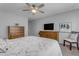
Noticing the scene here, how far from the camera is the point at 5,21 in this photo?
1513 mm

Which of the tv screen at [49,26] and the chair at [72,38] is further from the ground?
the tv screen at [49,26]

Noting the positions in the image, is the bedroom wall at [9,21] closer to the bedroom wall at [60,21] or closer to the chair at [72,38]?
the bedroom wall at [60,21]

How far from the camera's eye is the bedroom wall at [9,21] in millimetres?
1489

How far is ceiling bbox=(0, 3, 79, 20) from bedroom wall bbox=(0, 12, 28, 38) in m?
0.06

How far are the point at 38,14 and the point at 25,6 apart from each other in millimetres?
239

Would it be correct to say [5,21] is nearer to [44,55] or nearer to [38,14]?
[38,14]

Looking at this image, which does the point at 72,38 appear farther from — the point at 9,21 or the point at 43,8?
the point at 9,21

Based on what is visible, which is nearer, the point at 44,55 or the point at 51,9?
the point at 44,55

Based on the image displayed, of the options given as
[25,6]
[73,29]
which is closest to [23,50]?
[25,6]

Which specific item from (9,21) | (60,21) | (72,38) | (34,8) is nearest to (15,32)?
(9,21)

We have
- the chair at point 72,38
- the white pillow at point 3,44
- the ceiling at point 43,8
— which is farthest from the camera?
the chair at point 72,38

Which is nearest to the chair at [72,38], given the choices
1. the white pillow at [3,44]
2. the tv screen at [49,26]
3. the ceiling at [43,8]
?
the tv screen at [49,26]

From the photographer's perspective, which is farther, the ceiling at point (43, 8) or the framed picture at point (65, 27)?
the framed picture at point (65, 27)

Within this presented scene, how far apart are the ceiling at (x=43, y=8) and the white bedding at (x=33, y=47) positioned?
365 mm
